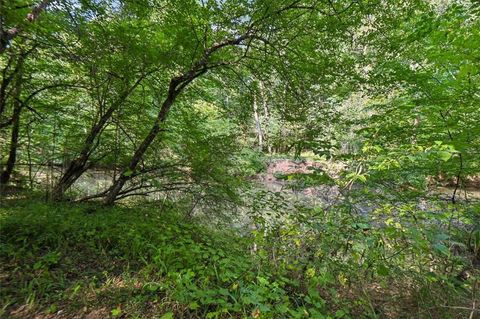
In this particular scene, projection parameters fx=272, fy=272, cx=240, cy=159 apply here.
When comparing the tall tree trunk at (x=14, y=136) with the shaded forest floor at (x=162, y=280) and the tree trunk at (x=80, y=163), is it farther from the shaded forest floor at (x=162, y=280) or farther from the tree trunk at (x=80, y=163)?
the shaded forest floor at (x=162, y=280)

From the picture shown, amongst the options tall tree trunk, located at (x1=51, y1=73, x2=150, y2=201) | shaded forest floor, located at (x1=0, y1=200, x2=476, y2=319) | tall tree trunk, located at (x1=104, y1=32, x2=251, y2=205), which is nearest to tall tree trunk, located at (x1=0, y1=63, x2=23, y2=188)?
tall tree trunk, located at (x1=51, y1=73, x2=150, y2=201)

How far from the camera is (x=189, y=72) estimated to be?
3.17 m

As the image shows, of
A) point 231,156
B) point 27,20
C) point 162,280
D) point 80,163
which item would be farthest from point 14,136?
point 162,280

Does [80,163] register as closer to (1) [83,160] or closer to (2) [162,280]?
(1) [83,160]

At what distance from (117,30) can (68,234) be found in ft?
7.19

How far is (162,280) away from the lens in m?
2.33

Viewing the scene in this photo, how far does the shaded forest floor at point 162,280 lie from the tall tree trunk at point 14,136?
1085 millimetres

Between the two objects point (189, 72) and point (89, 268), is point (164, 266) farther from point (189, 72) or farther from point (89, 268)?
point (189, 72)

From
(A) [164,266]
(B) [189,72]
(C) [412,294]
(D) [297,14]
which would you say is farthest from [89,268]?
(D) [297,14]

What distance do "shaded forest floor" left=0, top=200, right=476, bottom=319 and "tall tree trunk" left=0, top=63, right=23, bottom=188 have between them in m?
1.08

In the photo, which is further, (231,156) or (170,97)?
(231,156)

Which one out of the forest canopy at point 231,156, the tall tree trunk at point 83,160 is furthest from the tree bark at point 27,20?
the tall tree trunk at point 83,160

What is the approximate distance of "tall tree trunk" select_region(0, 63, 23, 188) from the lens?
10.3 ft

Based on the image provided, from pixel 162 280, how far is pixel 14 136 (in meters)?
3.17
